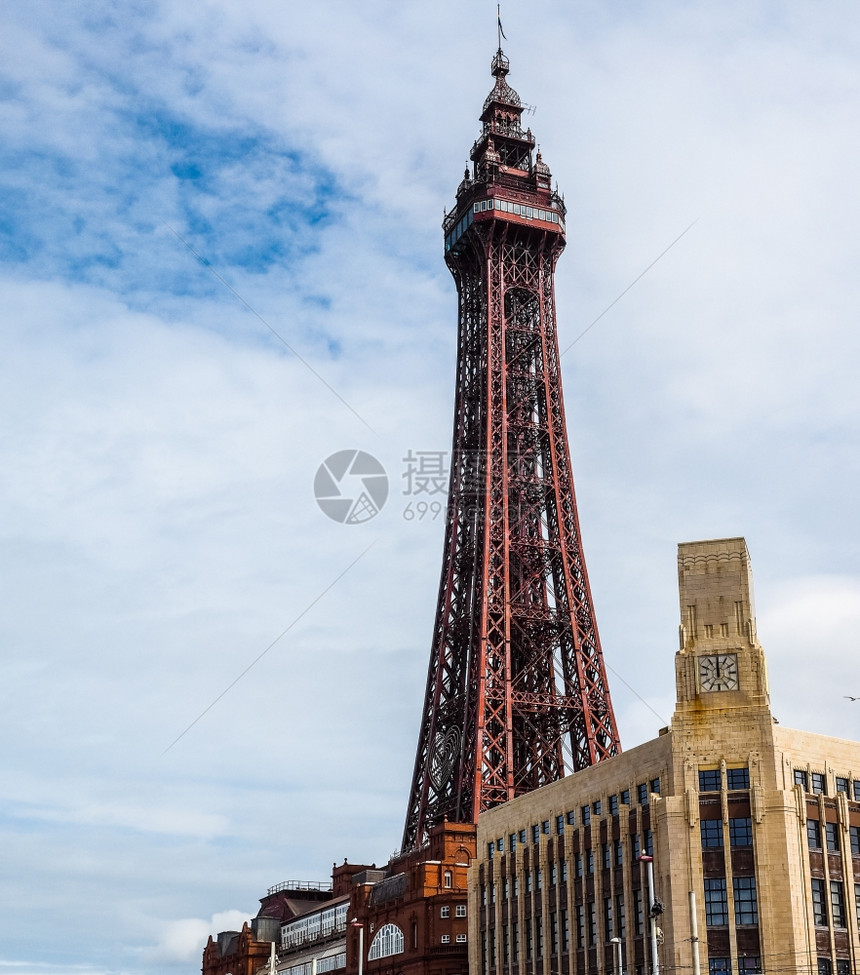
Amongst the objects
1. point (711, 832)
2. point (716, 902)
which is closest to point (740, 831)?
point (711, 832)

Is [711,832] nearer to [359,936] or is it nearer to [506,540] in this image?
[359,936]

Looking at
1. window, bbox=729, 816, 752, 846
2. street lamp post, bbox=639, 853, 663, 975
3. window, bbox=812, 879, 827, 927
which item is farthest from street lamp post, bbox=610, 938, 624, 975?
window, bbox=812, 879, 827, 927

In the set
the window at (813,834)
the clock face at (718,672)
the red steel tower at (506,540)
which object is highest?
the red steel tower at (506,540)

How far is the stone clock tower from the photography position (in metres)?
73.5

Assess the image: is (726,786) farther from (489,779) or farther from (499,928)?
(489,779)

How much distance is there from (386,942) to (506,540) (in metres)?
38.8

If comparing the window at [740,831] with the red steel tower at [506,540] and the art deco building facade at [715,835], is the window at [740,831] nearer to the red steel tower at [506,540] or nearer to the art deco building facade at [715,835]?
the art deco building facade at [715,835]

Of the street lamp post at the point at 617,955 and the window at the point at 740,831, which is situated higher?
the window at the point at 740,831

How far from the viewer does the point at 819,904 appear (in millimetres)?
69625

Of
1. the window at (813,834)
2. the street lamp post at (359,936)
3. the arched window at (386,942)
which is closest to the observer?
the window at (813,834)

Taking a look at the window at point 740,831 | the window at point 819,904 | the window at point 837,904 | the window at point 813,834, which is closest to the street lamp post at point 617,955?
the window at point 740,831

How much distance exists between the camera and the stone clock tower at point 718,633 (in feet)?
241

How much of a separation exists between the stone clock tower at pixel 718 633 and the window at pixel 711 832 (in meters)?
5.64

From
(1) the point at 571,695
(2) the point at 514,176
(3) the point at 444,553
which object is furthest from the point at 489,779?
(2) the point at 514,176
